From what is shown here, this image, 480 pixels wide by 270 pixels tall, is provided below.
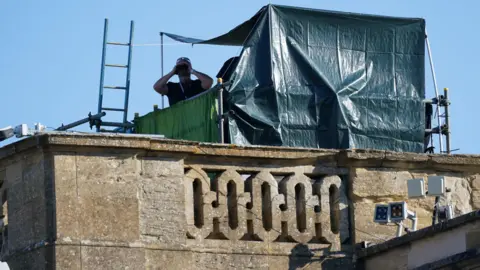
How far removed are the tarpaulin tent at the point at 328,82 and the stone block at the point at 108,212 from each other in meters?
3.00

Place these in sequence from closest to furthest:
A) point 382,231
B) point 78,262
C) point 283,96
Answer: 1. point 78,262
2. point 382,231
3. point 283,96

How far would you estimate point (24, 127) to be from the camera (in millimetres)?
21578

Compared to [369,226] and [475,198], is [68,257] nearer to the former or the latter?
[369,226]

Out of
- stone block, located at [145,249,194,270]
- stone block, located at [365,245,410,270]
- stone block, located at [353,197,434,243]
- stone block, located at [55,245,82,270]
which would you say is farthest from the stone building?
stone block, located at [55,245,82,270]

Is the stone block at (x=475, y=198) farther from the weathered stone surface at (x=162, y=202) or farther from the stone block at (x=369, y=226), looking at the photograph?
the weathered stone surface at (x=162, y=202)

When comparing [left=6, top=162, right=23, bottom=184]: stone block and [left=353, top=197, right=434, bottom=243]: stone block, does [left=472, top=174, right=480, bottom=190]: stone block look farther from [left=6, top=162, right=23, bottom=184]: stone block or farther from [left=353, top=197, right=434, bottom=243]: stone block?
[left=6, top=162, right=23, bottom=184]: stone block

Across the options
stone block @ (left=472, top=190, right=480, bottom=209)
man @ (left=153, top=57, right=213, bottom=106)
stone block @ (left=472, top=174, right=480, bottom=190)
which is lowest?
stone block @ (left=472, top=190, right=480, bottom=209)

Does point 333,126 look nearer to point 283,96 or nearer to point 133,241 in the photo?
point 283,96

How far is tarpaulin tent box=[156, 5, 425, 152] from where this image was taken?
24.3 m

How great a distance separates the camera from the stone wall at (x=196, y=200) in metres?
21.0

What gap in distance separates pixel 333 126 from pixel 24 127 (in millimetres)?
4648

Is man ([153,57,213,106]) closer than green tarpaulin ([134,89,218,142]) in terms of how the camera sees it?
No

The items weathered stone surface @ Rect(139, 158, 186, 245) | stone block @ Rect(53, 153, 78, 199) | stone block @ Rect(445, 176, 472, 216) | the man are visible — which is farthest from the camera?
the man

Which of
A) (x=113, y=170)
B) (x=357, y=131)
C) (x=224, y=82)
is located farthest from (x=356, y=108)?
(x=113, y=170)
